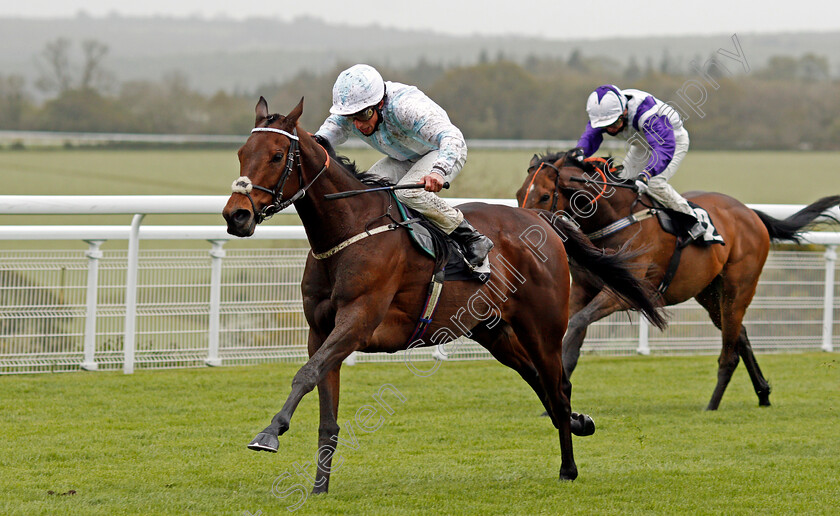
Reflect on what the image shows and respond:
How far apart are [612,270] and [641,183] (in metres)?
1.21

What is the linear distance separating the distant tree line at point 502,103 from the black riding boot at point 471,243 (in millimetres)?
16753

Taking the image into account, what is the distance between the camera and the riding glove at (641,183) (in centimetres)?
581

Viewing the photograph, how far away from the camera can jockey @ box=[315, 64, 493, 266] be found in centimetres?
376

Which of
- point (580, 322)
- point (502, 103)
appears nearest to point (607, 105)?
point (580, 322)

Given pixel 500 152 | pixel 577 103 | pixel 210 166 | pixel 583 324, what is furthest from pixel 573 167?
pixel 210 166

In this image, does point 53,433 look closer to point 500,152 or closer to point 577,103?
point 500,152

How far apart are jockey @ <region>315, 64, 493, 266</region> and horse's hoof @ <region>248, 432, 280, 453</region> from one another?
1.14 metres

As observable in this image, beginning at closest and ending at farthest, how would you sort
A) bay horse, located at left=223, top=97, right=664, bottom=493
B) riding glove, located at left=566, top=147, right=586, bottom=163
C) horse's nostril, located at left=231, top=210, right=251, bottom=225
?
horse's nostril, located at left=231, top=210, right=251, bottom=225 < bay horse, located at left=223, top=97, right=664, bottom=493 < riding glove, located at left=566, top=147, right=586, bottom=163

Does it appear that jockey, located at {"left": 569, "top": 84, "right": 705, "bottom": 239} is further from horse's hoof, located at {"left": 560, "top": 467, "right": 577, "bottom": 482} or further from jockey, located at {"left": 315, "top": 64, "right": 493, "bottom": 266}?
horse's hoof, located at {"left": 560, "top": 467, "right": 577, "bottom": 482}

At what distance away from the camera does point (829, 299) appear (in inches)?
312

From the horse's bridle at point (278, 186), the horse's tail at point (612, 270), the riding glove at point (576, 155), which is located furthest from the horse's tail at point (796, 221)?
the horse's bridle at point (278, 186)

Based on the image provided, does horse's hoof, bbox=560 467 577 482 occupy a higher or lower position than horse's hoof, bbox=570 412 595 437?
lower

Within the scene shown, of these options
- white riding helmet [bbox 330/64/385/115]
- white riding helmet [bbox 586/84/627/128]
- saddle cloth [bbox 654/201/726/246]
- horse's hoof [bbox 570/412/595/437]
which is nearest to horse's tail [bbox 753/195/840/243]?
saddle cloth [bbox 654/201/726/246]

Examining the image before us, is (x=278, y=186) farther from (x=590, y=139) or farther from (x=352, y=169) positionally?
(x=590, y=139)
